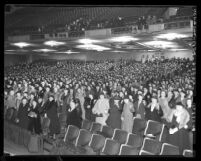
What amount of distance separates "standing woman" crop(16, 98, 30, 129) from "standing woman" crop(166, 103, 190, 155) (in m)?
1.90

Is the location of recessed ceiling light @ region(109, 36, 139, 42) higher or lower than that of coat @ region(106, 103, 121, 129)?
higher

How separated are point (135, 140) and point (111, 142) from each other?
0.32m

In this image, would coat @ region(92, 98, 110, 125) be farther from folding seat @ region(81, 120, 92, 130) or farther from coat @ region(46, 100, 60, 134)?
coat @ region(46, 100, 60, 134)

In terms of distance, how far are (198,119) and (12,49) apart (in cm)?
262

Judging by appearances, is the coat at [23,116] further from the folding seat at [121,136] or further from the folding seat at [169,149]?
the folding seat at [169,149]

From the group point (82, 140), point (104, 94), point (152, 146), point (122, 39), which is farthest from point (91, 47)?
point (152, 146)

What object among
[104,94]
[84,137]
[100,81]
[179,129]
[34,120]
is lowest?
[84,137]

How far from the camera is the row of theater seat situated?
4.73 metres

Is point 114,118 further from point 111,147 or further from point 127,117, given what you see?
point 111,147

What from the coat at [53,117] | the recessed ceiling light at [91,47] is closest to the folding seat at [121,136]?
the coat at [53,117]

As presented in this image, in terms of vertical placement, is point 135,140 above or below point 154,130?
below

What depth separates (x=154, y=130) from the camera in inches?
188

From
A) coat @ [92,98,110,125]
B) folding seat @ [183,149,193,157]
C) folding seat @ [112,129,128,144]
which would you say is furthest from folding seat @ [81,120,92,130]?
folding seat @ [183,149,193,157]
